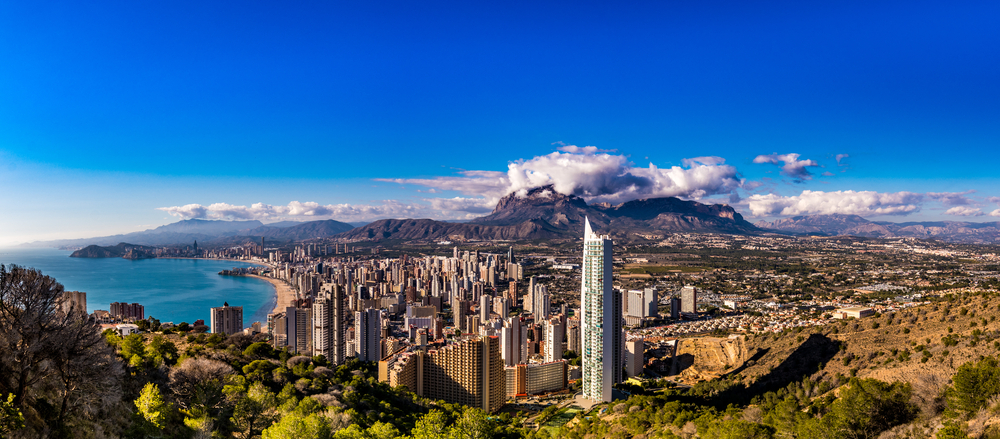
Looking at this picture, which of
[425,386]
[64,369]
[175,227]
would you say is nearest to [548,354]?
[425,386]

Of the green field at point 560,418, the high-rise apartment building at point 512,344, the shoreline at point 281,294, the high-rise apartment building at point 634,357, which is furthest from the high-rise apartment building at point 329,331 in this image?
the shoreline at point 281,294

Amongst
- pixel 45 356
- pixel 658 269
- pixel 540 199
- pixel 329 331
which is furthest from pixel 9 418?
pixel 540 199

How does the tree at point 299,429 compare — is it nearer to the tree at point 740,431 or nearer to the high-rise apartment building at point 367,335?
the tree at point 740,431

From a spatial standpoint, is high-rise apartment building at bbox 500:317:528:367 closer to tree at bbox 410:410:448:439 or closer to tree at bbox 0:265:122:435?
tree at bbox 410:410:448:439

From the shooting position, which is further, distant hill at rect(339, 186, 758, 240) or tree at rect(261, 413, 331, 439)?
distant hill at rect(339, 186, 758, 240)

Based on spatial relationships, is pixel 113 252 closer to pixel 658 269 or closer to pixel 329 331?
pixel 329 331

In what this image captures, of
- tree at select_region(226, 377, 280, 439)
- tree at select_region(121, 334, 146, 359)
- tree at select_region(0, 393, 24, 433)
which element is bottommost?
tree at select_region(226, 377, 280, 439)

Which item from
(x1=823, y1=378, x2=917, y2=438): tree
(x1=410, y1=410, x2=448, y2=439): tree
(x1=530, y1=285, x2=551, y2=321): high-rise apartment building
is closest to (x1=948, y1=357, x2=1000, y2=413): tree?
(x1=823, y1=378, x2=917, y2=438): tree

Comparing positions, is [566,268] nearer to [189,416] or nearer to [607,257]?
[607,257]
